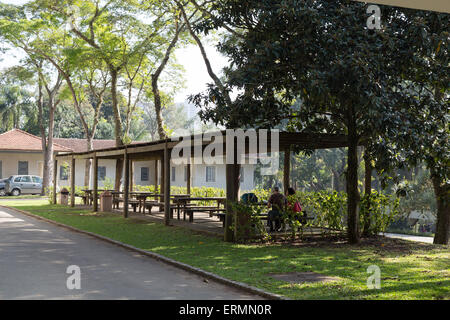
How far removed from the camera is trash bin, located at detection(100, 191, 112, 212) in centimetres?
2476

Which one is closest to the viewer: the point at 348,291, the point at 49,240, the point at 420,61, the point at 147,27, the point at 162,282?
the point at 348,291

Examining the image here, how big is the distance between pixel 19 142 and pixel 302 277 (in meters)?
39.9

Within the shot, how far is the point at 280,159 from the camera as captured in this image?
2051 inches

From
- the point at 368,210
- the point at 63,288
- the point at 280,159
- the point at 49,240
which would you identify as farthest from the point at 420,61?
the point at 280,159

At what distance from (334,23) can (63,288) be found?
25.4 ft

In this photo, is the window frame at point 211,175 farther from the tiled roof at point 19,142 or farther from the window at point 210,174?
the tiled roof at point 19,142

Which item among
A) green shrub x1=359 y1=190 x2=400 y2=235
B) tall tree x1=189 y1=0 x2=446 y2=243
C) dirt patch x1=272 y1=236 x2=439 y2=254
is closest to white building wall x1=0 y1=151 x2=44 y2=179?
tall tree x1=189 y1=0 x2=446 y2=243

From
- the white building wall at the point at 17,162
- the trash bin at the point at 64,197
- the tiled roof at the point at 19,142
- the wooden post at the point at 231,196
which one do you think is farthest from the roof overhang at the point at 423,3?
the white building wall at the point at 17,162

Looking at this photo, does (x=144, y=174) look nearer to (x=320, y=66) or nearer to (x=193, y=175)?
(x=193, y=175)

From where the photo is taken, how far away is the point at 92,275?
9.00 m
